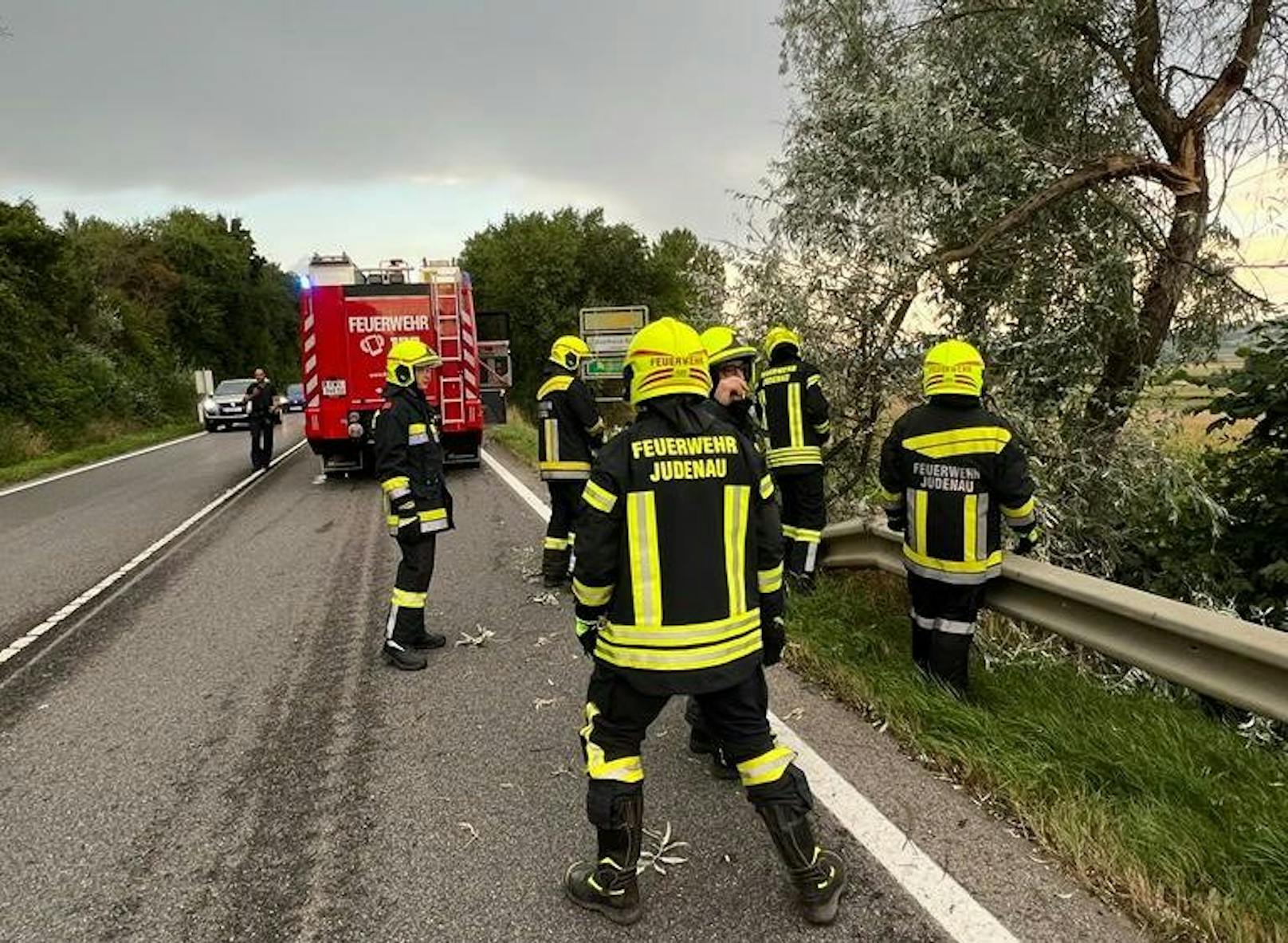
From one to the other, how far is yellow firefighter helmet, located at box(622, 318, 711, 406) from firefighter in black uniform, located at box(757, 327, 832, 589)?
3379mm

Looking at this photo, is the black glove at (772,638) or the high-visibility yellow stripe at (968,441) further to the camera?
the high-visibility yellow stripe at (968,441)

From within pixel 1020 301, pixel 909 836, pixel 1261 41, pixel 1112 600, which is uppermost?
pixel 1261 41

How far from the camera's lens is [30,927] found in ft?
9.12

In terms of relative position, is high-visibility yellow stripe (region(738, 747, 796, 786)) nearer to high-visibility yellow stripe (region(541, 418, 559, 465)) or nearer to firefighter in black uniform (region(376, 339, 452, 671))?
firefighter in black uniform (region(376, 339, 452, 671))

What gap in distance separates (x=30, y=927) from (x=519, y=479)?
32.3 feet

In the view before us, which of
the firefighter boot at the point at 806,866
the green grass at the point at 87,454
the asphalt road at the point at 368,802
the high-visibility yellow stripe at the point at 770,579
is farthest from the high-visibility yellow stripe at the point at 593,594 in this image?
the green grass at the point at 87,454

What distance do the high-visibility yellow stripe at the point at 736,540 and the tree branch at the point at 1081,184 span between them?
4685 millimetres

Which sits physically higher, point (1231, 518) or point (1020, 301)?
point (1020, 301)

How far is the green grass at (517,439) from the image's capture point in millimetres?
14875

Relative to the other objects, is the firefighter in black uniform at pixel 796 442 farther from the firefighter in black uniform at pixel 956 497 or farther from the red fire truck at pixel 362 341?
the red fire truck at pixel 362 341

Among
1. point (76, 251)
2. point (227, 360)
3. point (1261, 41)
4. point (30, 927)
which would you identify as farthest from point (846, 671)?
point (227, 360)

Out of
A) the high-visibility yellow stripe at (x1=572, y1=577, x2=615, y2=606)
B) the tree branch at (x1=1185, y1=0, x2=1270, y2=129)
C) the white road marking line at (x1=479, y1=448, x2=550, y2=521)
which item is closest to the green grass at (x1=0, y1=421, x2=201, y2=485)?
the white road marking line at (x1=479, y1=448, x2=550, y2=521)

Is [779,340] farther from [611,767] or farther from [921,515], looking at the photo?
[611,767]

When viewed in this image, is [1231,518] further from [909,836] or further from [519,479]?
[519,479]
